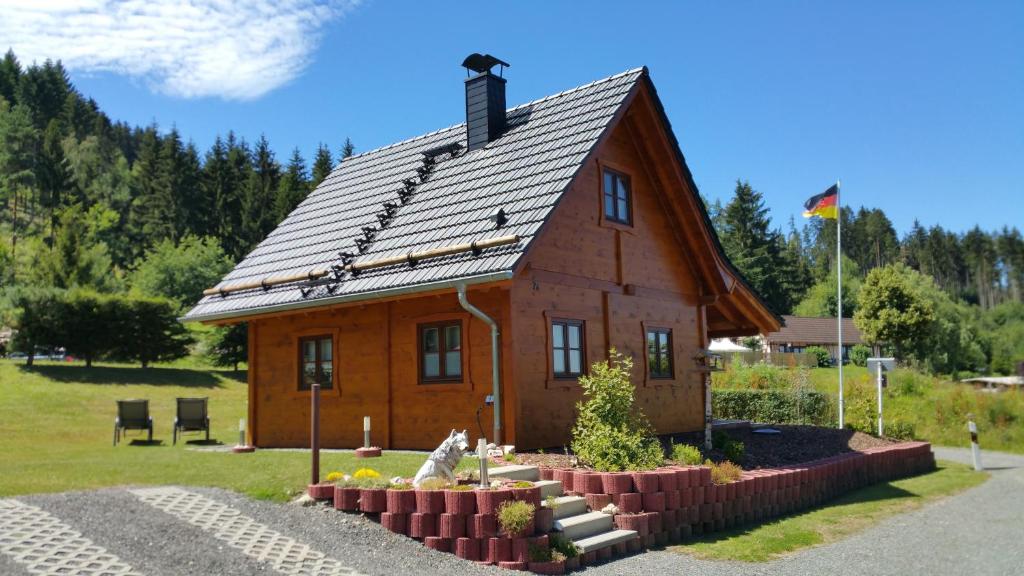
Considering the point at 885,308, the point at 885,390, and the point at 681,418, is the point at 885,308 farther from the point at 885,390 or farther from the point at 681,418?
the point at 681,418

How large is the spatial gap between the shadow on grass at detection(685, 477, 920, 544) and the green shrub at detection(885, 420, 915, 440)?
12.7ft

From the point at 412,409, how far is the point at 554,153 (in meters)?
4.85

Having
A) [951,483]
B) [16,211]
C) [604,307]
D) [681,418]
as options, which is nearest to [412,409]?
[604,307]

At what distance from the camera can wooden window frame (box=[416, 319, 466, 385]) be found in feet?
39.6

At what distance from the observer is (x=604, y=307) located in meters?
13.7

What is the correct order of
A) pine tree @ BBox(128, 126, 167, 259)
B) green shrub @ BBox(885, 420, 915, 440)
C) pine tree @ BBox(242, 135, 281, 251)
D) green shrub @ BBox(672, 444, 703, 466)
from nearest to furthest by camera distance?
green shrub @ BBox(672, 444, 703, 466) → green shrub @ BBox(885, 420, 915, 440) → pine tree @ BBox(242, 135, 281, 251) → pine tree @ BBox(128, 126, 167, 259)

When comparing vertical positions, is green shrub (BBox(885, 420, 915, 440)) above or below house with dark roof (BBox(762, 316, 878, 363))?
below

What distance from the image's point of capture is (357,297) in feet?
40.2

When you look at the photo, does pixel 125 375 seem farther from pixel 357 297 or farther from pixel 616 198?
pixel 616 198

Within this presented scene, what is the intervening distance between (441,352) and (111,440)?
11128 mm

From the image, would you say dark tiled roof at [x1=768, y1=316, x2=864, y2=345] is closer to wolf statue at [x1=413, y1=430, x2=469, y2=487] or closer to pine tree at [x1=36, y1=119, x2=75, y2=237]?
wolf statue at [x1=413, y1=430, x2=469, y2=487]

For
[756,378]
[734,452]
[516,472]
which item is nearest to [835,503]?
A: [734,452]

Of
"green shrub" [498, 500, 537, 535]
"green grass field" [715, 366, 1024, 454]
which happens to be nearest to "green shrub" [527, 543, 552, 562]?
"green shrub" [498, 500, 537, 535]

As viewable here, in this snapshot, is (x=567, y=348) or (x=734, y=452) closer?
(x=734, y=452)
